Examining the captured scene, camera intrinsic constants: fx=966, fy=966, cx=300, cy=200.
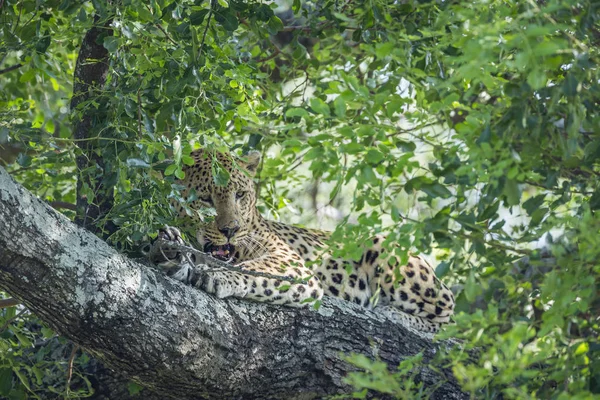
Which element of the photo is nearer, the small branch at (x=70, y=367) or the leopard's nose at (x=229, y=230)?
the small branch at (x=70, y=367)

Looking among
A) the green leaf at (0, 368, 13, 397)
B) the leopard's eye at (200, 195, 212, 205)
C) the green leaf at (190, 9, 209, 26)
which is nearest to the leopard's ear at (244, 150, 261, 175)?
the leopard's eye at (200, 195, 212, 205)

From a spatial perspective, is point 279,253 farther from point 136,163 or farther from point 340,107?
point 340,107

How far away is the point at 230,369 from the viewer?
5770mm

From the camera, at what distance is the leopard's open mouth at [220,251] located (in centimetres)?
744

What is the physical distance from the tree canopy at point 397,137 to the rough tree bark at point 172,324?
0.39 m

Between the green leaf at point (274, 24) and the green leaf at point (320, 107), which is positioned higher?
the green leaf at point (320, 107)

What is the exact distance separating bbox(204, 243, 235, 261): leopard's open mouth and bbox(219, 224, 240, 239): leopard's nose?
80 mm

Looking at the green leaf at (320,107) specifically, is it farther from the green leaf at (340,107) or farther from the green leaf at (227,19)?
the green leaf at (227,19)

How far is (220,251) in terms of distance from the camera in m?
7.51

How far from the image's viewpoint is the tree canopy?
3.93m

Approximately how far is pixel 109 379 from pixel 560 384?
10.2ft

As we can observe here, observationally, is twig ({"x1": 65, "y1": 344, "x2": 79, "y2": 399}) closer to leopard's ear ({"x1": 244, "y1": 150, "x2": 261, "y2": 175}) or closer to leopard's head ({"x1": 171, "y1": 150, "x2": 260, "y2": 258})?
leopard's head ({"x1": 171, "y1": 150, "x2": 260, "y2": 258})

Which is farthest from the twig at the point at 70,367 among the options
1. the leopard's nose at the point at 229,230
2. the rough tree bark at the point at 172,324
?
the leopard's nose at the point at 229,230

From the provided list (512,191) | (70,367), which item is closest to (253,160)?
(70,367)
